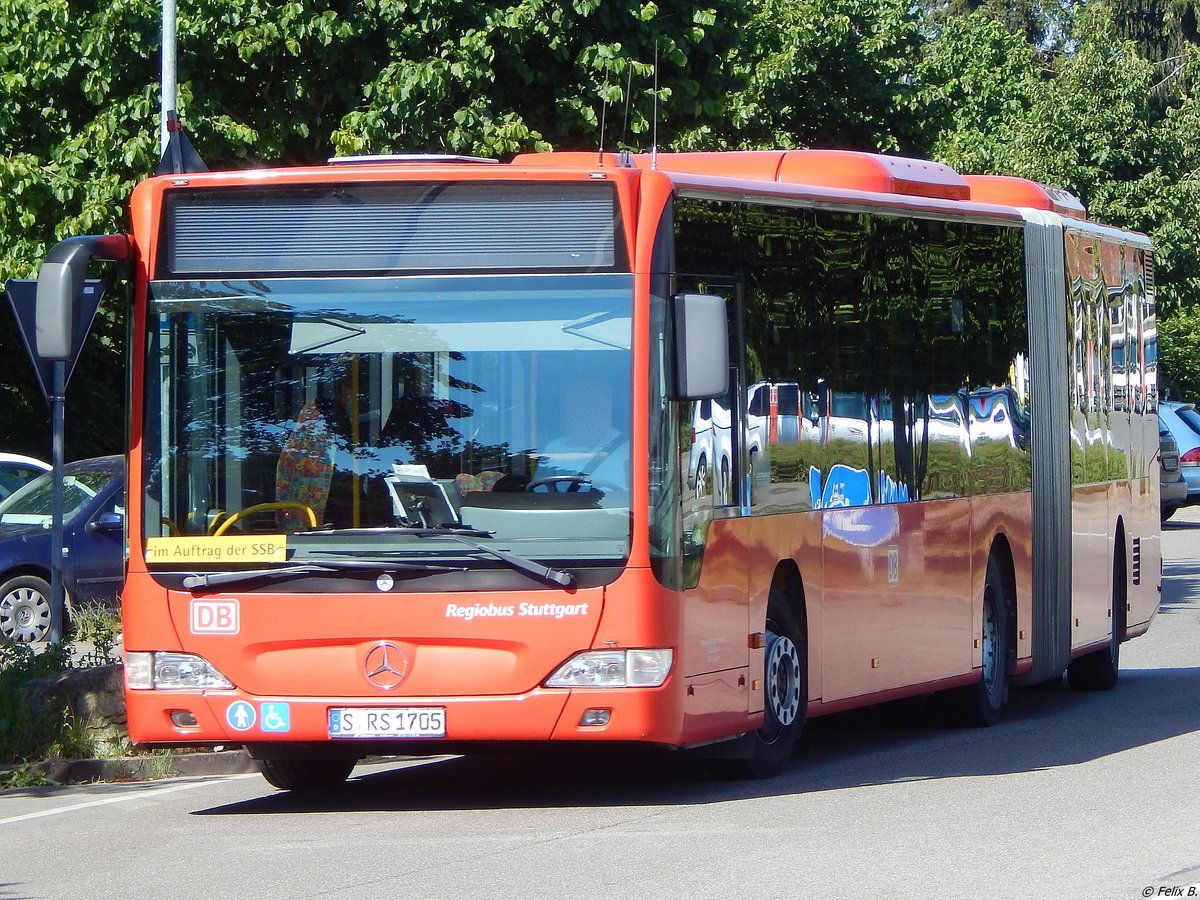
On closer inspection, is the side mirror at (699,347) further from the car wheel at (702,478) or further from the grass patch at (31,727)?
the grass patch at (31,727)

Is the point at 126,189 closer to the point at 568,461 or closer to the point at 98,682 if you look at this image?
the point at 98,682

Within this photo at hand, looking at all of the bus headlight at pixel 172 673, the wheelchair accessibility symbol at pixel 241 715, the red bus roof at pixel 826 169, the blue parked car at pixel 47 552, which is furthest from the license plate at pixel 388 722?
the blue parked car at pixel 47 552

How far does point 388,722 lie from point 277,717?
0.49 meters

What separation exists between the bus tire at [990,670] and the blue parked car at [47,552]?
8.17m

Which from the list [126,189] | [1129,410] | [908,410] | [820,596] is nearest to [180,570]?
[820,596]

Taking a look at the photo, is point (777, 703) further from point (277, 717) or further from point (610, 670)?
point (277, 717)

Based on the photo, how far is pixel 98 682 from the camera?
1162cm

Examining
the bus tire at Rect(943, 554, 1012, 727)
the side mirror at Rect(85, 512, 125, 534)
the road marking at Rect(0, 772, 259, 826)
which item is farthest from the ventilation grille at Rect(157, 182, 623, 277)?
the side mirror at Rect(85, 512, 125, 534)

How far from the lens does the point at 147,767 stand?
11453 mm

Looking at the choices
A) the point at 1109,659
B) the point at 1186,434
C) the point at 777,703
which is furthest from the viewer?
the point at 1186,434

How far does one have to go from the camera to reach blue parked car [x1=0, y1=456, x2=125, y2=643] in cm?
1906

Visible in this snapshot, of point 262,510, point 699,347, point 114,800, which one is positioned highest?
point 699,347

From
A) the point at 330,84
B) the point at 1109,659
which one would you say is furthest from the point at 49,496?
the point at 1109,659

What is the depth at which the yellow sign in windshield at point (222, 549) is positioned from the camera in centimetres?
940
